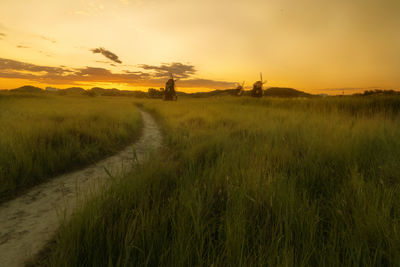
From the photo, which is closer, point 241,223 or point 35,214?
point 241,223

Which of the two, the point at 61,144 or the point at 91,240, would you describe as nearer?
the point at 91,240

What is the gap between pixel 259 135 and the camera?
15.6ft

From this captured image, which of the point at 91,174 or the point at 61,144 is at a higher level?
the point at 61,144

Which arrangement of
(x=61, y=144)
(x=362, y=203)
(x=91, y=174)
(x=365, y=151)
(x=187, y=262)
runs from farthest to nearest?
(x=61, y=144) < (x=91, y=174) < (x=365, y=151) < (x=362, y=203) < (x=187, y=262)

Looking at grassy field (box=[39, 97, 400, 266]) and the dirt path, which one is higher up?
grassy field (box=[39, 97, 400, 266])

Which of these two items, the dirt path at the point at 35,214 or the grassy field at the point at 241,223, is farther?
the dirt path at the point at 35,214

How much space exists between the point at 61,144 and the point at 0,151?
4.09ft

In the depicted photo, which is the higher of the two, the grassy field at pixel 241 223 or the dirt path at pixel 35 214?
the grassy field at pixel 241 223

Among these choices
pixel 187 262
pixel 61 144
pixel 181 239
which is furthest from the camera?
pixel 61 144

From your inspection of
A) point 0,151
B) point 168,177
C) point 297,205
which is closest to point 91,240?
point 168,177

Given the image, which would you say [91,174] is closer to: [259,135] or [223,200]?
[223,200]

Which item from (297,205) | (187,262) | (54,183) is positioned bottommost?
(54,183)

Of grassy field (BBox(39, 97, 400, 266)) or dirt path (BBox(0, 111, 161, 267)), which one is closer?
grassy field (BBox(39, 97, 400, 266))

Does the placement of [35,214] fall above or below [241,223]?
below
